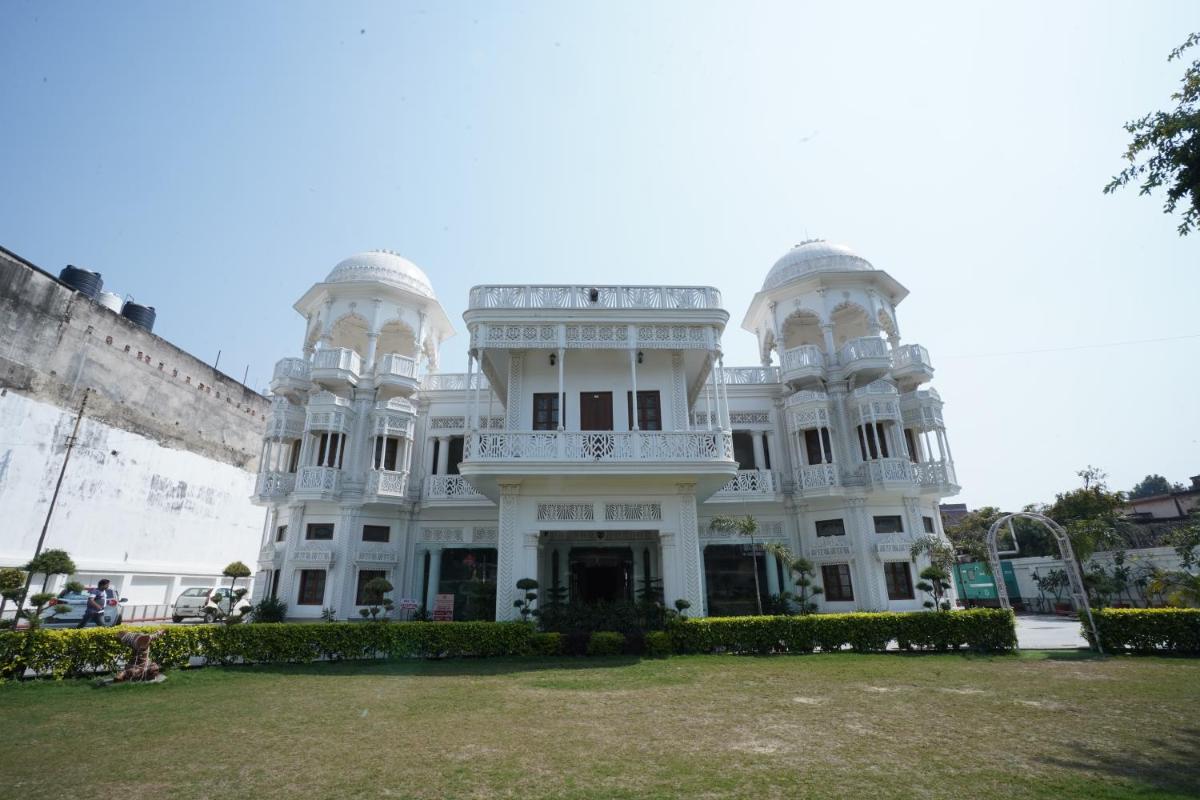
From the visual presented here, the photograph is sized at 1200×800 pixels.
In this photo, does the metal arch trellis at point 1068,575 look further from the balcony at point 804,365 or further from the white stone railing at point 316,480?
the white stone railing at point 316,480

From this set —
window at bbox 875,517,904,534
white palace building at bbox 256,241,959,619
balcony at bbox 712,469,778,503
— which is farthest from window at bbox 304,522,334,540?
window at bbox 875,517,904,534

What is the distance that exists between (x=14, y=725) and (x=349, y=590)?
10.1 meters

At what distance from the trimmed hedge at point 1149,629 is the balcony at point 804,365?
962 cm

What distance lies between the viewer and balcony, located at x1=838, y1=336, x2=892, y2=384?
61.7 feet

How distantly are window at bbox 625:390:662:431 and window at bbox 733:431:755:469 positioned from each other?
566 centimetres

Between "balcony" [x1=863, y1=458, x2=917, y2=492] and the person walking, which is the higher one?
"balcony" [x1=863, y1=458, x2=917, y2=492]

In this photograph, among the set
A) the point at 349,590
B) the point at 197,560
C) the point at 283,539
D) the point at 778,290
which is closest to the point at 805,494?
the point at 778,290

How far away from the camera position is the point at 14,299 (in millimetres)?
20406

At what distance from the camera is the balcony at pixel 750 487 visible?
60.4 ft

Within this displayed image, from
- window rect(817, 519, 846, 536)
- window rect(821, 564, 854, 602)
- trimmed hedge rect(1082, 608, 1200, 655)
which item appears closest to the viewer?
trimmed hedge rect(1082, 608, 1200, 655)

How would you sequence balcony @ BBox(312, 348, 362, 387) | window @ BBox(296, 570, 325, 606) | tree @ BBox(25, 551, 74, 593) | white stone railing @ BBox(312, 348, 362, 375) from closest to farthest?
tree @ BBox(25, 551, 74, 593) < window @ BBox(296, 570, 325, 606) < balcony @ BBox(312, 348, 362, 387) < white stone railing @ BBox(312, 348, 362, 375)

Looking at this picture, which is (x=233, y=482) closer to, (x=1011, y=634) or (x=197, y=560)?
(x=197, y=560)

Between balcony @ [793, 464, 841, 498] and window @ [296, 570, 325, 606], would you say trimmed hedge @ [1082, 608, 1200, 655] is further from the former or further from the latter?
window @ [296, 570, 325, 606]

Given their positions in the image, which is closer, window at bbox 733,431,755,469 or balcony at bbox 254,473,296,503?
balcony at bbox 254,473,296,503
